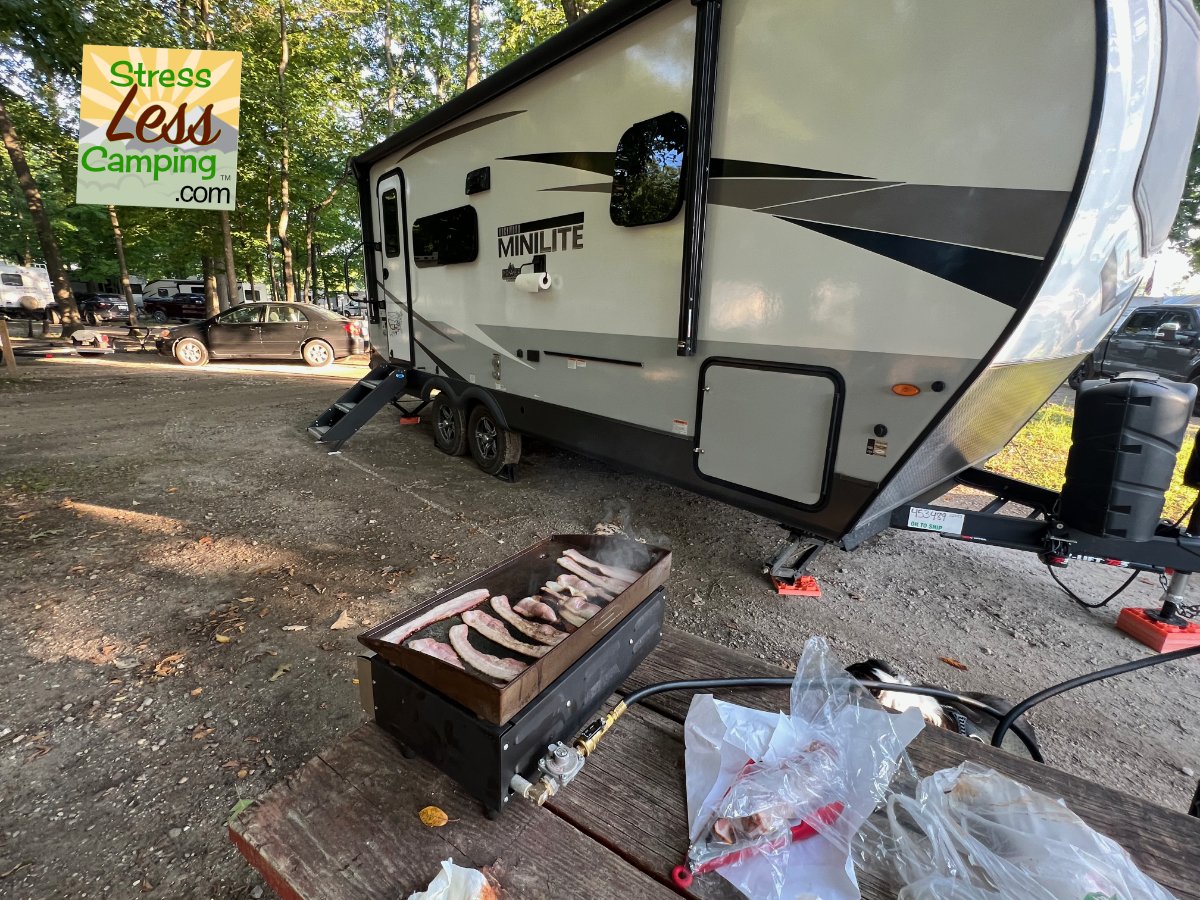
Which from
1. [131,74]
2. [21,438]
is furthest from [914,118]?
[131,74]

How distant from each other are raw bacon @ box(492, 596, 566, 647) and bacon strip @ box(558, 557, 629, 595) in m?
0.22

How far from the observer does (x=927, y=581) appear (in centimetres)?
343

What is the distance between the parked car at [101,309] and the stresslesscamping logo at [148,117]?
57.9 ft

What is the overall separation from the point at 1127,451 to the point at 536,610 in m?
2.46

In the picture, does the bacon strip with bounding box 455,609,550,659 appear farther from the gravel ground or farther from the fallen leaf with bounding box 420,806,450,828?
the gravel ground

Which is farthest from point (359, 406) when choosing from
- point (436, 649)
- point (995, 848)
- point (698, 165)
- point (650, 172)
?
point (995, 848)

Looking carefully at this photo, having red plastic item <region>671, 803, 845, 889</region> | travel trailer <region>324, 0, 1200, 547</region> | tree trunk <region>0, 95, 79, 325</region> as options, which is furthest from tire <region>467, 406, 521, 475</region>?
tree trunk <region>0, 95, 79, 325</region>

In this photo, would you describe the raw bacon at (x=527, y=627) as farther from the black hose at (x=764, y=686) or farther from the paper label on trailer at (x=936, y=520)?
the paper label on trailer at (x=936, y=520)

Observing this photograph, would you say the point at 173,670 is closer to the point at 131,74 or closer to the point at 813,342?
the point at 813,342

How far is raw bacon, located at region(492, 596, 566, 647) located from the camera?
1.32m

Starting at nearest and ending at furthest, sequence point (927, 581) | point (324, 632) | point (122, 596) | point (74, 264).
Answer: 1. point (324, 632)
2. point (122, 596)
3. point (927, 581)
4. point (74, 264)

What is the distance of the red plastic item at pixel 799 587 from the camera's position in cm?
320

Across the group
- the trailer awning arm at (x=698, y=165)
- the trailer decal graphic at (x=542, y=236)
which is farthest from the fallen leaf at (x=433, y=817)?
the trailer decal graphic at (x=542, y=236)

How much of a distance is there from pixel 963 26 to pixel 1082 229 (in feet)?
2.64
